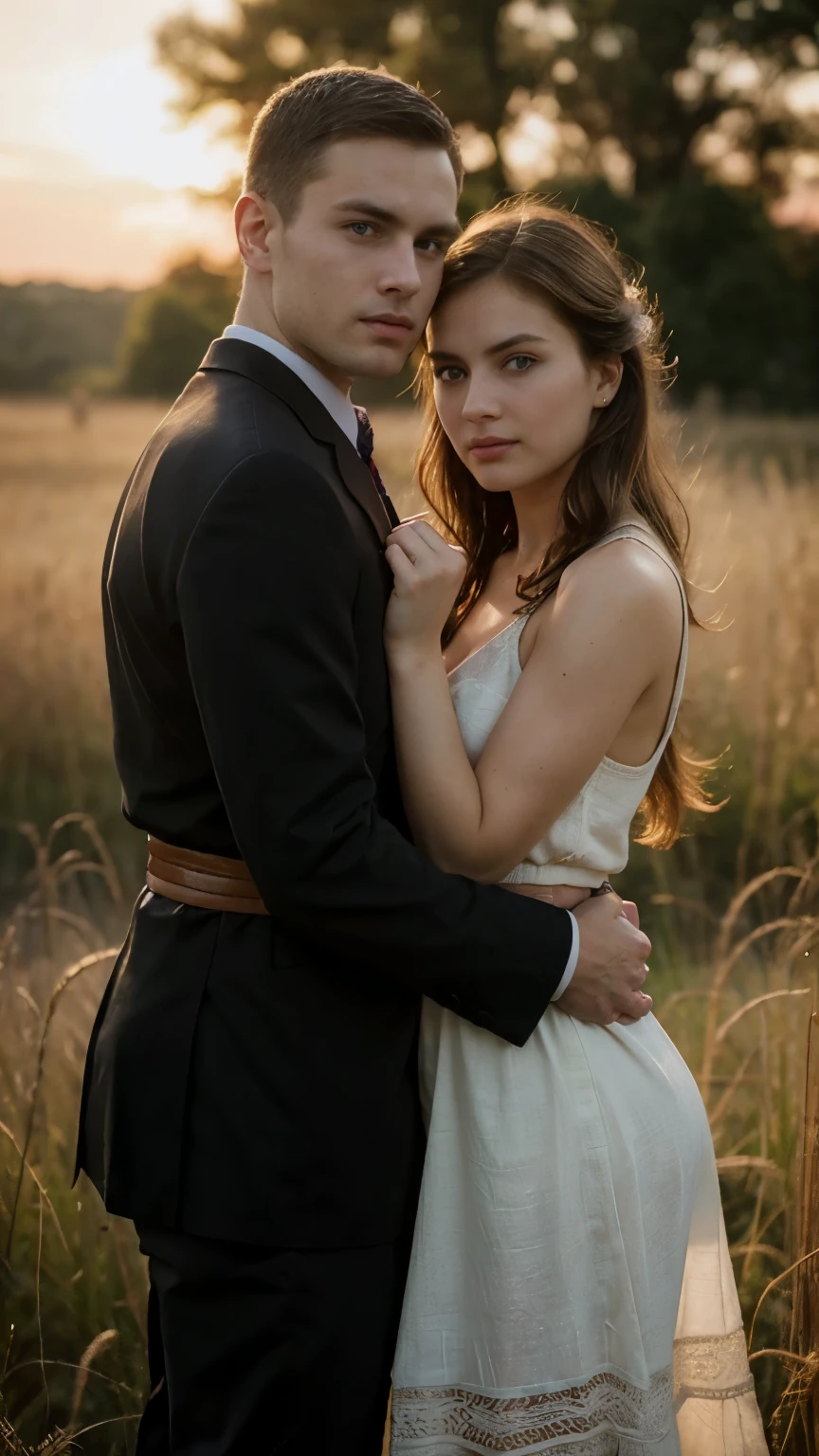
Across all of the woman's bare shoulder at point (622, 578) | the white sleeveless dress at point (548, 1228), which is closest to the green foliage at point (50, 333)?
the woman's bare shoulder at point (622, 578)

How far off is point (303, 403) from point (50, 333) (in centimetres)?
1354

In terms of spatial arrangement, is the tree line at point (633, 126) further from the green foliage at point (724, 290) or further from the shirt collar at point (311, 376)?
the shirt collar at point (311, 376)

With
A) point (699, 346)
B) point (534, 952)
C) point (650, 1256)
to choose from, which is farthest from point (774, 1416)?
point (699, 346)

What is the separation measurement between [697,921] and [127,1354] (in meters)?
2.50

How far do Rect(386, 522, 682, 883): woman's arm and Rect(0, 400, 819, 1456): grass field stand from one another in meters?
0.68

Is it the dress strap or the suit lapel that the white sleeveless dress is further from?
the suit lapel

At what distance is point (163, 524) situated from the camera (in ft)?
5.55

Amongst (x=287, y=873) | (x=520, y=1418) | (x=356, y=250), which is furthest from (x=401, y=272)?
(x=520, y=1418)

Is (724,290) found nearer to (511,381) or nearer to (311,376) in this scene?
(511,381)

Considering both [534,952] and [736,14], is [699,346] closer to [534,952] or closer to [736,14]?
[736,14]

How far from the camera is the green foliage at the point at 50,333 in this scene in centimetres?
1242

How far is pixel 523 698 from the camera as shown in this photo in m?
1.99

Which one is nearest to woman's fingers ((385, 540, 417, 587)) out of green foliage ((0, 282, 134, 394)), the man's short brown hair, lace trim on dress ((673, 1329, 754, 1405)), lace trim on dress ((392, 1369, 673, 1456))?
the man's short brown hair

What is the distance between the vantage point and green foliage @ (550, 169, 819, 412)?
18547 mm
